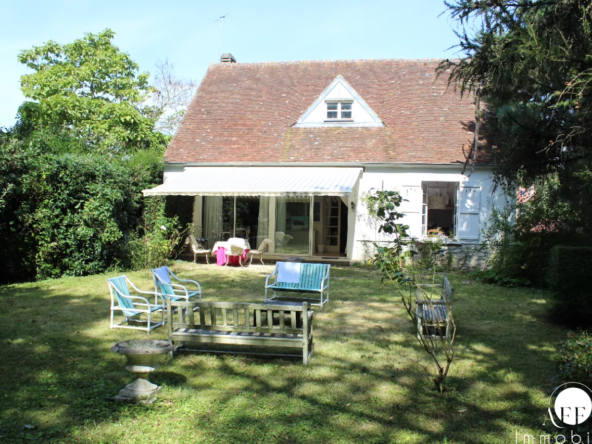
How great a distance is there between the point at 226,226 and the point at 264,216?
149 centimetres

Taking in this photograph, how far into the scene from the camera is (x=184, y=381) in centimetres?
537

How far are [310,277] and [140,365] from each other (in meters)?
4.98

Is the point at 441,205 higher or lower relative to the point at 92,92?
lower

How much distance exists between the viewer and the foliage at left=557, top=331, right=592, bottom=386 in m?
4.12

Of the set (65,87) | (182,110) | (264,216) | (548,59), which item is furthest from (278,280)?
(182,110)

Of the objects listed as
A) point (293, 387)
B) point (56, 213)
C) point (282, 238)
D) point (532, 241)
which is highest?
point (56, 213)

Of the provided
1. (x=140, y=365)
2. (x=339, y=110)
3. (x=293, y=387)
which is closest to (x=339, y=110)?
(x=339, y=110)

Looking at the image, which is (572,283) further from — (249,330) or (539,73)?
(249,330)

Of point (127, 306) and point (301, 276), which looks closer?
point (127, 306)

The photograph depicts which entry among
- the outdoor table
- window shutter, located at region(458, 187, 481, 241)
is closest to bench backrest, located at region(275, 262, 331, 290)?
the outdoor table

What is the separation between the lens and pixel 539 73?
5871mm

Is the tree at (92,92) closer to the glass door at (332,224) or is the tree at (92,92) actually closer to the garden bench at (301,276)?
A: the glass door at (332,224)

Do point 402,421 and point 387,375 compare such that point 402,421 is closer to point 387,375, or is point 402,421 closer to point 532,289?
point 387,375

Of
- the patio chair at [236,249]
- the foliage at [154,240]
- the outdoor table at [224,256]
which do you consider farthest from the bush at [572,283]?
the foliage at [154,240]
